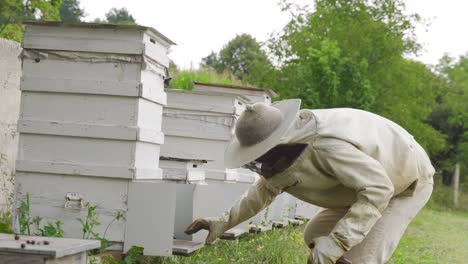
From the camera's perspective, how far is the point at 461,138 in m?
29.4

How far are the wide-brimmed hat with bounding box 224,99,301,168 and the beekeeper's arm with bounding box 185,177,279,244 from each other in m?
0.48

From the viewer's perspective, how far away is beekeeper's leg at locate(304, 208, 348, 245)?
158 inches

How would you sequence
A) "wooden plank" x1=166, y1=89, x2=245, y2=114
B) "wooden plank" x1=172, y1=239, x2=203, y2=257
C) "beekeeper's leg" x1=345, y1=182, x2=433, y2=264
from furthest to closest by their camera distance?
"wooden plank" x1=166, y1=89, x2=245, y2=114 < "wooden plank" x1=172, y1=239, x2=203, y2=257 < "beekeeper's leg" x1=345, y1=182, x2=433, y2=264

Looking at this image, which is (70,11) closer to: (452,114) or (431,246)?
(452,114)

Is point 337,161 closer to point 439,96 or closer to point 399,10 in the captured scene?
point 399,10

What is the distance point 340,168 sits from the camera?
10.7 feet

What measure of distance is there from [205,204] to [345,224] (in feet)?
6.65

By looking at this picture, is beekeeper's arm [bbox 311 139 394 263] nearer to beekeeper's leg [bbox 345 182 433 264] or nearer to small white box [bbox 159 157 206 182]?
beekeeper's leg [bbox 345 182 433 264]

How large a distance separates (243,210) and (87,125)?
138cm

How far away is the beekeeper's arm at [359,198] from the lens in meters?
3.20


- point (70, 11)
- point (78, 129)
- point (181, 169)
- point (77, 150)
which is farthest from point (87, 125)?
point (70, 11)

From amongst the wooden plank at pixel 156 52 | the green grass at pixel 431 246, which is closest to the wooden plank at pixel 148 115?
the wooden plank at pixel 156 52

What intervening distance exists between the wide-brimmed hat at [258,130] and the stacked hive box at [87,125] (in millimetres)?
1318

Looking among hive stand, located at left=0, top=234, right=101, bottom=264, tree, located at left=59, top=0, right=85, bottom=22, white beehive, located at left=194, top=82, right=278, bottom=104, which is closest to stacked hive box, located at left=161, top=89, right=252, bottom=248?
white beehive, located at left=194, top=82, right=278, bottom=104
